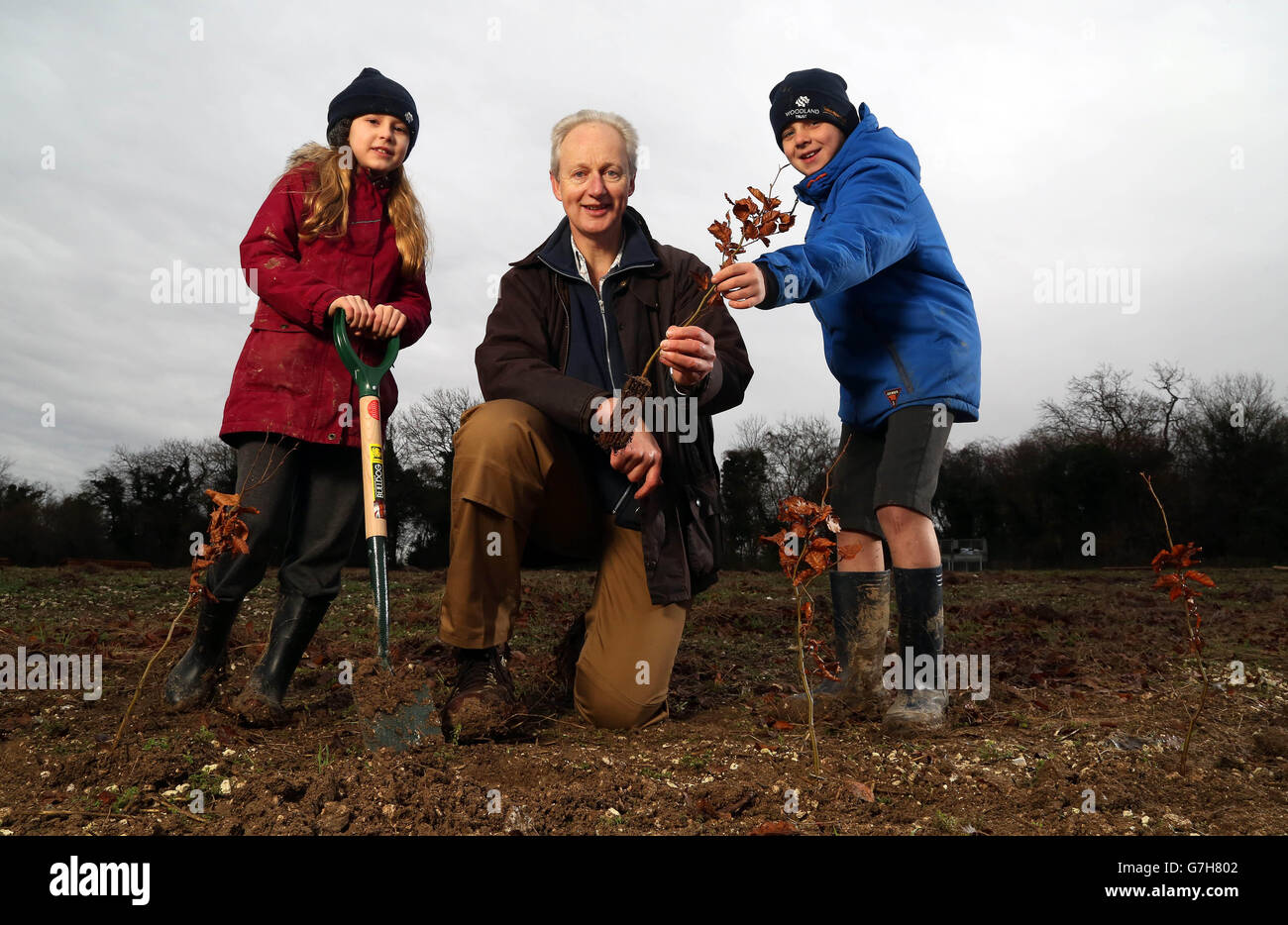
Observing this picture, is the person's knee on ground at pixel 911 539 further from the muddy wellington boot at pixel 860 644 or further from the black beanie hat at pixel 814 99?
the black beanie hat at pixel 814 99

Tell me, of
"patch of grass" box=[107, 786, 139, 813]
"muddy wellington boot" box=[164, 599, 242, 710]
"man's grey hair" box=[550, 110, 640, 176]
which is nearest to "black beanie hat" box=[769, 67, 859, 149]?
"man's grey hair" box=[550, 110, 640, 176]

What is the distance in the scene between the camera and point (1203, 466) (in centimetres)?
2606

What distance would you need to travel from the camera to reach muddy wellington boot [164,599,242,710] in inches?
125

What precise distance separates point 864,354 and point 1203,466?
27.7m

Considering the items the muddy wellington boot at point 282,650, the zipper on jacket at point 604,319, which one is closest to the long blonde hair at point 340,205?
the zipper on jacket at point 604,319

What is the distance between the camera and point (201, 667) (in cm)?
324

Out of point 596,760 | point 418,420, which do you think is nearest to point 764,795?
point 596,760

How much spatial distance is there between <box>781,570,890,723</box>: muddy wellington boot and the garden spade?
55.8 inches

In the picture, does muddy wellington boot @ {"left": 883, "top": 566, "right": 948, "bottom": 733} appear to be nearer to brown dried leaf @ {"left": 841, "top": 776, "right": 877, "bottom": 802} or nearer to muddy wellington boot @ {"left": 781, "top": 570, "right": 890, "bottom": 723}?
muddy wellington boot @ {"left": 781, "top": 570, "right": 890, "bottom": 723}

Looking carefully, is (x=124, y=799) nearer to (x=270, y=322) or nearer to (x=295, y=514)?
(x=295, y=514)

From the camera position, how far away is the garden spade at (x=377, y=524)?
8.64 ft

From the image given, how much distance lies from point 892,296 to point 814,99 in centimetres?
86

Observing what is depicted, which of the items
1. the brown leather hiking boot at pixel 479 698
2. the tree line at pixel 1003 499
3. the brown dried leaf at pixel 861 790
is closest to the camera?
the brown dried leaf at pixel 861 790

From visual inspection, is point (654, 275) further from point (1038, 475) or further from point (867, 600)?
point (1038, 475)
